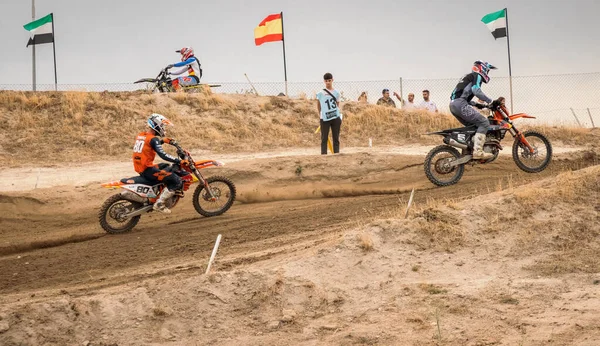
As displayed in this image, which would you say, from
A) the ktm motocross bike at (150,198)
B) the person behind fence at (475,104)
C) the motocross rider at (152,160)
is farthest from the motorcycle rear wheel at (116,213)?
the person behind fence at (475,104)

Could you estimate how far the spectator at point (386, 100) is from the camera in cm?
2515

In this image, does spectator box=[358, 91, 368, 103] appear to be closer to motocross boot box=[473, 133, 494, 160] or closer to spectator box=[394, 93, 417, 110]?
spectator box=[394, 93, 417, 110]

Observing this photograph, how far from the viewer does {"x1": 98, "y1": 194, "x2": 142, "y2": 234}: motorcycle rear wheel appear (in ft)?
45.1

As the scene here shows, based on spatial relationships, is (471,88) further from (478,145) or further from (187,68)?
(187,68)

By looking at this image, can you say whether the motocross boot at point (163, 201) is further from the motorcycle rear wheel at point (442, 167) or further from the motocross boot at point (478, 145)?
the motocross boot at point (478, 145)

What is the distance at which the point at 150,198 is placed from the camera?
1408cm

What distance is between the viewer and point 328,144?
1981 centimetres

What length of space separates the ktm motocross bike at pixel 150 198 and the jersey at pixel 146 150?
248 mm

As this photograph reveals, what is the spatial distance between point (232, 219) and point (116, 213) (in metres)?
1.94

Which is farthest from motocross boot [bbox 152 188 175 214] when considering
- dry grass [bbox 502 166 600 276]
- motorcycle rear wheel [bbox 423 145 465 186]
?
dry grass [bbox 502 166 600 276]

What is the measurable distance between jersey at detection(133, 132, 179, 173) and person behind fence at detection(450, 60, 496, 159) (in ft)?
17.2

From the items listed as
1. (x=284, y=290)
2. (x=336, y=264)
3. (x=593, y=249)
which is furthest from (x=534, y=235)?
(x=284, y=290)

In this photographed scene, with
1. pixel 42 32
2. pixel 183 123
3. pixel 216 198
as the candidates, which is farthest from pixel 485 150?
pixel 42 32

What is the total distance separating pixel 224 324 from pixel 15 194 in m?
8.53
